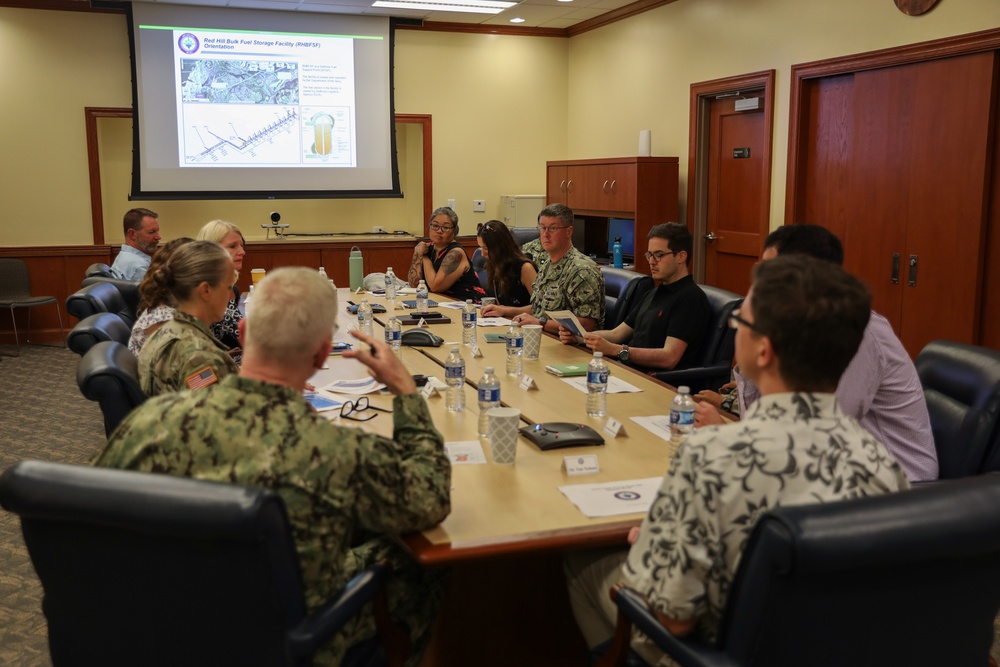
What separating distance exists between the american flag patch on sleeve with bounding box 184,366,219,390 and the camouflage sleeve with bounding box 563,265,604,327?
241cm

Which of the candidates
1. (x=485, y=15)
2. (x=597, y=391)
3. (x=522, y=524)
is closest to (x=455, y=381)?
(x=597, y=391)

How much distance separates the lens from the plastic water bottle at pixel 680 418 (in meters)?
2.42

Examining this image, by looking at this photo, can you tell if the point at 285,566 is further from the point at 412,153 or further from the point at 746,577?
the point at 412,153

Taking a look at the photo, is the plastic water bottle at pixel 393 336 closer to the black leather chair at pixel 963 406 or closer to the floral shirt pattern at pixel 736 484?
the black leather chair at pixel 963 406

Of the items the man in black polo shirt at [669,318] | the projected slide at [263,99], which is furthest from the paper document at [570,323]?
the projected slide at [263,99]

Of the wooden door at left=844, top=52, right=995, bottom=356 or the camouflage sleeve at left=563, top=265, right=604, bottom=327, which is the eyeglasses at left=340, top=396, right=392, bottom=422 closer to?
the camouflage sleeve at left=563, top=265, right=604, bottom=327

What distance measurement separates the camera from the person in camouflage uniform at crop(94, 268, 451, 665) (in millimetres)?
1627

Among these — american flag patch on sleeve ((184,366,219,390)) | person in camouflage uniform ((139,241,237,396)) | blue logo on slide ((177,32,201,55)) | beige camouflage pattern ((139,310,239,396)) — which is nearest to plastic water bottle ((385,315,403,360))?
person in camouflage uniform ((139,241,237,396))

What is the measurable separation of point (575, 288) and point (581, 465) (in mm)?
2431

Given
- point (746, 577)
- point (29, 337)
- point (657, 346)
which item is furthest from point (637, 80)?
point (746, 577)

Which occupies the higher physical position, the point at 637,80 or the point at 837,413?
the point at 637,80

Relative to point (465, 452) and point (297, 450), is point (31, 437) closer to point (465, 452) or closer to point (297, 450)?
point (465, 452)

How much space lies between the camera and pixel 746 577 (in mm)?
1393

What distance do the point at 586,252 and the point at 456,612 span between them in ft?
21.9
